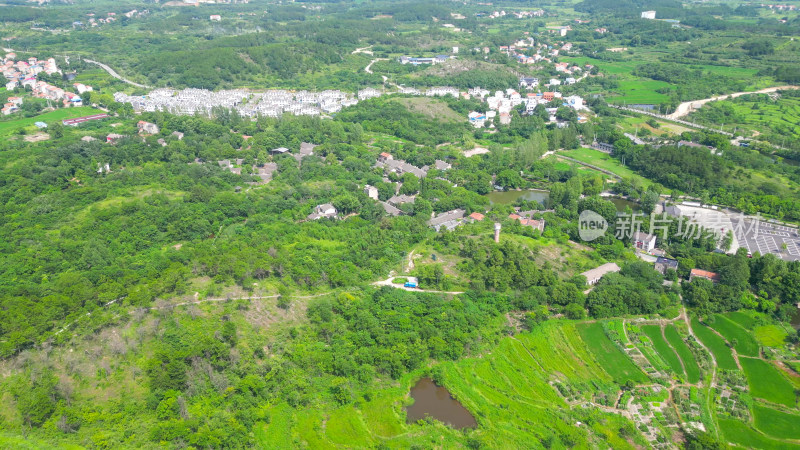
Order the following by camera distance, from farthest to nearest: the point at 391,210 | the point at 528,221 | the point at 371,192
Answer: the point at 371,192 < the point at 391,210 < the point at 528,221

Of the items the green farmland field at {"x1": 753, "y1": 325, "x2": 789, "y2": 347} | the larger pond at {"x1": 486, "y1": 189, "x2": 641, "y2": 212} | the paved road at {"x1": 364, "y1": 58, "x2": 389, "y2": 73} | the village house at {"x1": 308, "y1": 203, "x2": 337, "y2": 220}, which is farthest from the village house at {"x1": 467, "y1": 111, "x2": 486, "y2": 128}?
the green farmland field at {"x1": 753, "y1": 325, "x2": 789, "y2": 347}

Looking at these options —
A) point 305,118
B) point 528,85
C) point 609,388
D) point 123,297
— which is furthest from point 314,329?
point 528,85

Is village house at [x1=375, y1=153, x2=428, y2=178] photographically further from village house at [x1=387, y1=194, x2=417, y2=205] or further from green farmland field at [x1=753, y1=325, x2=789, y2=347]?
green farmland field at [x1=753, y1=325, x2=789, y2=347]

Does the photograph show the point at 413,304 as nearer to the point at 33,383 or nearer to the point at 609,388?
the point at 609,388

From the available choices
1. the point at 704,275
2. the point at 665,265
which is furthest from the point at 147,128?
the point at 704,275

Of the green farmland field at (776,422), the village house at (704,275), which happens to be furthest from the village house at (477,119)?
the green farmland field at (776,422)

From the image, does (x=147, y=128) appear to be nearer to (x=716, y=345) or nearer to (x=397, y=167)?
(x=397, y=167)
